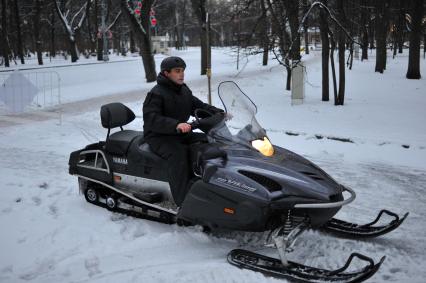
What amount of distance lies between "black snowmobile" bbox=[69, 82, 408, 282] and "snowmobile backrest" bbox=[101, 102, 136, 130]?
12mm

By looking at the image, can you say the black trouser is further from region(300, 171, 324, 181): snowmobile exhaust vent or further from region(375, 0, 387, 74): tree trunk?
region(375, 0, 387, 74): tree trunk

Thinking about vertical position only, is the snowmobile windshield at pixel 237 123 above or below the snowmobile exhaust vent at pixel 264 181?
above

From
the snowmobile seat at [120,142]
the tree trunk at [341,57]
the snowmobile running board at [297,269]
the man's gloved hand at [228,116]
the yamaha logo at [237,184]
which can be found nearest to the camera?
the snowmobile running board at [297,269]

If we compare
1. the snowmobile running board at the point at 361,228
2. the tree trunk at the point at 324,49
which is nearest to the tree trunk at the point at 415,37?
the tree trunk at the point at 324,49

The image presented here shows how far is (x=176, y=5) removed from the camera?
214ft

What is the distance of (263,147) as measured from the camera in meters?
4.38

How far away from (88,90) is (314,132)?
12526 millimetres

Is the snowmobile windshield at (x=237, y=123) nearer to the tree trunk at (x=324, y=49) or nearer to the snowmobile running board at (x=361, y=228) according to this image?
the snowmobile running board at (x=361, y=228)

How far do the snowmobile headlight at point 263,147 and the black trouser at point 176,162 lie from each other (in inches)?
29.1

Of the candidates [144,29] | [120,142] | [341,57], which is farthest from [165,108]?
[144,29]

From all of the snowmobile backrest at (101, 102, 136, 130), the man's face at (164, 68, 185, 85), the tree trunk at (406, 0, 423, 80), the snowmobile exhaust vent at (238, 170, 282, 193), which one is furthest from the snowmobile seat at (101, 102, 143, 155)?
the tree trunk at (406, 0, 423, 80)

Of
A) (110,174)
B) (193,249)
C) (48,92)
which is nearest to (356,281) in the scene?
(193,249)

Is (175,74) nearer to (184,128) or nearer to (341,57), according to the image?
(184,128)

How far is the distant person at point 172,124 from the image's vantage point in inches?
181
